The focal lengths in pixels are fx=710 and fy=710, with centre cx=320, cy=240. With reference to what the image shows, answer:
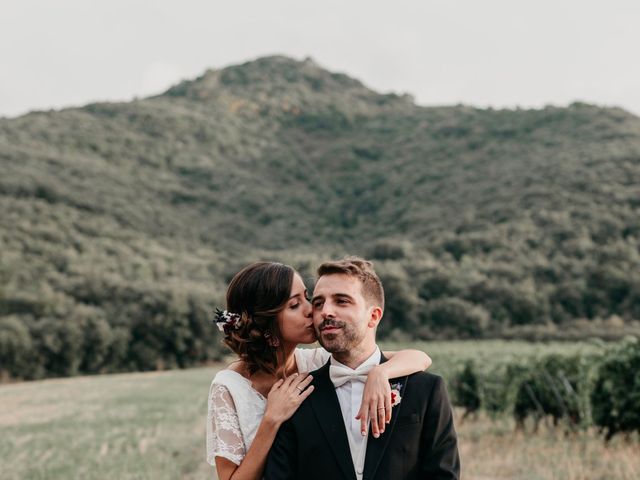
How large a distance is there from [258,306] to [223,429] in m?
0.64

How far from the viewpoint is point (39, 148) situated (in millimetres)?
80188

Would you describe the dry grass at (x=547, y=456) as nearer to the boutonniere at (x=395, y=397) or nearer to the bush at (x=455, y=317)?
the boutonniere at (x=395, y=397)

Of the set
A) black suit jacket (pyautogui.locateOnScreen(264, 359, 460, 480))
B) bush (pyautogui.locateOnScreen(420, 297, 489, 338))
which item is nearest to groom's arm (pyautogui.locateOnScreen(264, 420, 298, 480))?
black suit jacket (pyautogui.locateOnScreen(264, 359, 460, 480))

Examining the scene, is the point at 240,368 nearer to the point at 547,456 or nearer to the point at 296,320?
the point at 296,320

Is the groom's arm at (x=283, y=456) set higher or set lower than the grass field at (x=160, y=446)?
higher

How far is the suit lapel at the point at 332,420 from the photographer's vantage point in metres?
3.14

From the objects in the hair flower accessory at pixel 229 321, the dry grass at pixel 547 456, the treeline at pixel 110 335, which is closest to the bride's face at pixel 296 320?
the hair flower accessory at pixel 229 321

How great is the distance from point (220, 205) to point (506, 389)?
6651cm

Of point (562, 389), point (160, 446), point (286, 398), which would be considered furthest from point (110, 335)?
point (286, 398)

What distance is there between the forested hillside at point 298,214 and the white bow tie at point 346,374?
3912 cm

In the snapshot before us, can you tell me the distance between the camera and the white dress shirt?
3.22 meters

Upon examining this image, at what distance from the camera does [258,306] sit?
12.0 feet

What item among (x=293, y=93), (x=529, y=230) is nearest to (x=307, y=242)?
(x=529, y=230)

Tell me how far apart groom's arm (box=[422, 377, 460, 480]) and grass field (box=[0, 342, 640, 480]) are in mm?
6272
